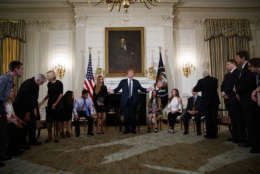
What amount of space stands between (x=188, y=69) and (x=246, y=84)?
17.8ft

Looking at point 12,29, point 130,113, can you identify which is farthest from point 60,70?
point 130,113

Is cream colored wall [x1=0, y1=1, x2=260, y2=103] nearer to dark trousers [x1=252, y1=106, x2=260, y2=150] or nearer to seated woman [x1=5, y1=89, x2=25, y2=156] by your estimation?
seated woman [x1=5, y1=89, x2=25, y2=156]

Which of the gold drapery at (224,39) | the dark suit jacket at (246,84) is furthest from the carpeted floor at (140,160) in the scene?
the gold drapery at (224,39)

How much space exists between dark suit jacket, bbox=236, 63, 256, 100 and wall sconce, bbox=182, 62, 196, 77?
5195 millimetres

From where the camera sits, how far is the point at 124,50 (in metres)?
8.29

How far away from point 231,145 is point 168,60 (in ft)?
17.0

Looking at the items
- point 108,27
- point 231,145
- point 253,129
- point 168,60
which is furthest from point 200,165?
point 108,27

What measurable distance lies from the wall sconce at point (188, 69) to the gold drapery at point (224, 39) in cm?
78

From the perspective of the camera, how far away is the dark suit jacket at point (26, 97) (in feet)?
11.7

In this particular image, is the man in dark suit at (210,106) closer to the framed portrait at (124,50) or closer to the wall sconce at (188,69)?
the framed portrait at (124,50)

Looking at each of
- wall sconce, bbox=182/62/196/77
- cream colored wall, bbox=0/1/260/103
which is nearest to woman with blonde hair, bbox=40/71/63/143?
cream colored wall, bbox=0/1/260/103

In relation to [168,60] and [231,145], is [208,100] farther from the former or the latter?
Result: [168,60]

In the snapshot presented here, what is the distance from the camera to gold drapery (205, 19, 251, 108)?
27.9 ft

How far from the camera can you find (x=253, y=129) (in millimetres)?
3104
